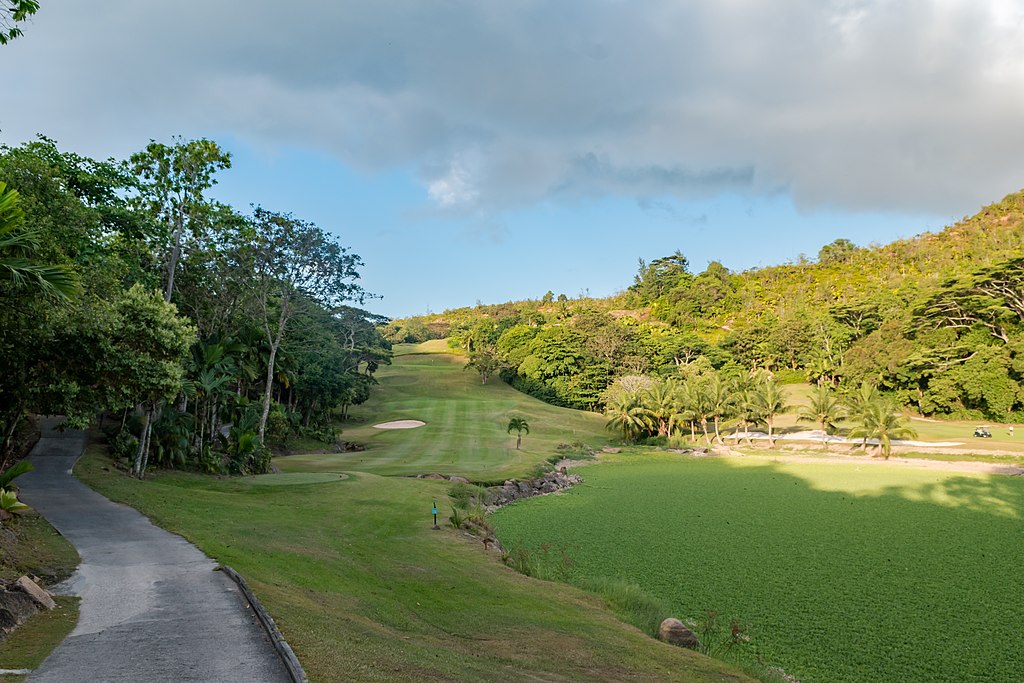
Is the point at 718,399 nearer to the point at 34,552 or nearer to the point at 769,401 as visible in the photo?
the point at 769,401

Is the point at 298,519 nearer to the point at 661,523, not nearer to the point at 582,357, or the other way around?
the point at 661,523

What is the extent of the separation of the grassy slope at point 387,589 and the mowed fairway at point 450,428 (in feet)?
25.7

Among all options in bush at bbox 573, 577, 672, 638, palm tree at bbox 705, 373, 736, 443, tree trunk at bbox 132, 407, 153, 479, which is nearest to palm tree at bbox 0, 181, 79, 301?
bush at bbox 573, 577, 672, 638

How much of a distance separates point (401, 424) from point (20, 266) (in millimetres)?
→ 48678

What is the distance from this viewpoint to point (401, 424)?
5653cm

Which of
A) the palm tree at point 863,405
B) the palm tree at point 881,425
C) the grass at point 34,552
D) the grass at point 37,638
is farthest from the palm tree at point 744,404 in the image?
the grass at point 37,638

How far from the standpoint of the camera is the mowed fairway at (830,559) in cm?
988

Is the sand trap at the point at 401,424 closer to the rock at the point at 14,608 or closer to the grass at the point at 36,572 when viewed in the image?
the grass at the point at 36,572

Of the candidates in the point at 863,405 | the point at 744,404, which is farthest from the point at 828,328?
the point at 863,405

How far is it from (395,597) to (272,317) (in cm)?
3156

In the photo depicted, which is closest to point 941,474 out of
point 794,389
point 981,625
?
point 981,625

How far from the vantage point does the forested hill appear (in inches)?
2338

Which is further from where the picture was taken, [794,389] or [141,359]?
[794,389]

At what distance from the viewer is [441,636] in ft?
28.7
